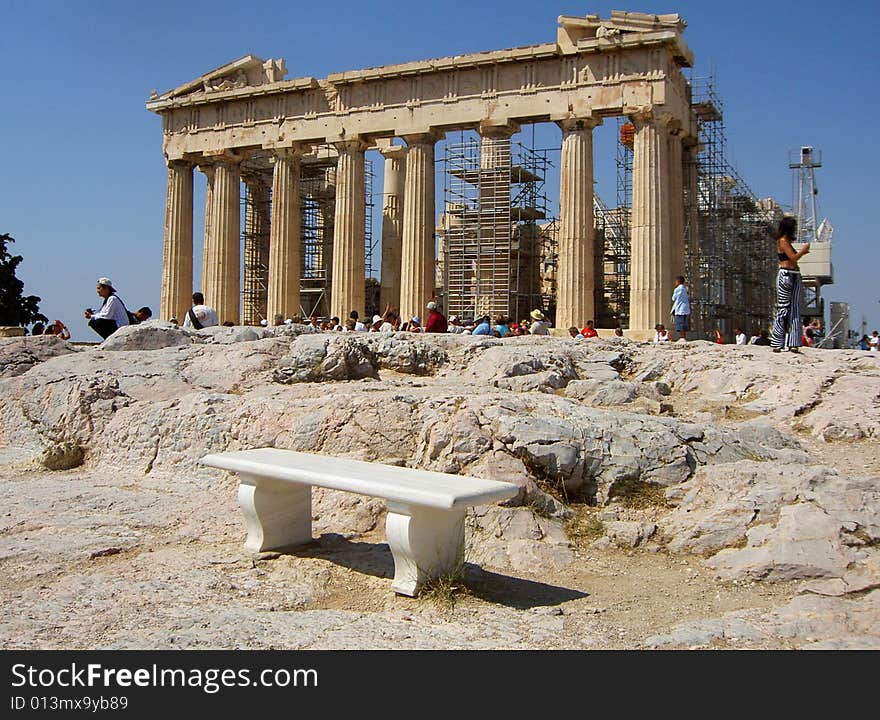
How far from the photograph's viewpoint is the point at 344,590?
18.0 ft

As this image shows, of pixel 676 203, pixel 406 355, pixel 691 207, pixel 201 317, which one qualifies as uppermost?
pixel 691 207

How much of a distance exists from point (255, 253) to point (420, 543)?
31.1 meters

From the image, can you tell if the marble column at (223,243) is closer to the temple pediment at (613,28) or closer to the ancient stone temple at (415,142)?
the ancient stone temple at (415,142)

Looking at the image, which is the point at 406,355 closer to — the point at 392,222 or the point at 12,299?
the point at 392,222

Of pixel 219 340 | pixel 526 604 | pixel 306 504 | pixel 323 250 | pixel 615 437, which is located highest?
pixel 323 250

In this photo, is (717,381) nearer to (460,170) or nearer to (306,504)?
(306,504)

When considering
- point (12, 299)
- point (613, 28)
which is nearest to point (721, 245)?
point (613, 28)

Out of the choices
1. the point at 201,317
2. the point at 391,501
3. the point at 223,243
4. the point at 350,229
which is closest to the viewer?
the point at 391,501

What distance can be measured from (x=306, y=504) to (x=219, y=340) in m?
6.70

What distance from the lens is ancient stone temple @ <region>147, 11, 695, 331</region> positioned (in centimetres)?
2366

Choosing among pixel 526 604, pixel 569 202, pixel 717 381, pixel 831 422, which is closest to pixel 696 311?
pixel 569 202

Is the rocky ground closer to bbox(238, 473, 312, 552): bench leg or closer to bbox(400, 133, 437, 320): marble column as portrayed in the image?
bbox(238, 473, 312, 552): bench leg

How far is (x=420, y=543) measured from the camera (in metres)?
5.26

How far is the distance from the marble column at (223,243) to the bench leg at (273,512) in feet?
82.3
